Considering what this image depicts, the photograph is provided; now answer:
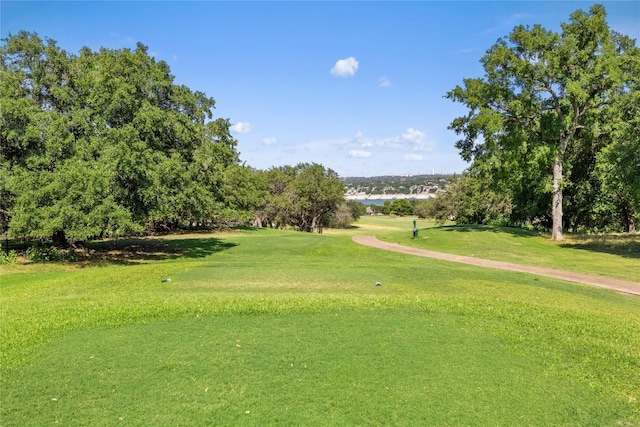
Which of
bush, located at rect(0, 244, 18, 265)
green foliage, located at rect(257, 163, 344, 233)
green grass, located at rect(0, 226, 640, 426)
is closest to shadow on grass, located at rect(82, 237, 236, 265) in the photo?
bush, located at rect(0, 244, 18, 265)

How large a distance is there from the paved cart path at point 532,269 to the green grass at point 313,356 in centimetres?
306

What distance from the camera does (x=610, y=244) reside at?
2605 centimetres

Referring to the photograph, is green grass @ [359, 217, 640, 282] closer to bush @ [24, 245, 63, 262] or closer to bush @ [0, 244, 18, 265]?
bush @ [24, 245, 63, 262]

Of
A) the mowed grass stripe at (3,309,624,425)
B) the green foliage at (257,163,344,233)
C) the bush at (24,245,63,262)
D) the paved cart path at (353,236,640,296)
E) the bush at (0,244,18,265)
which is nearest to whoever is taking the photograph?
the mowed grass stripe at (3,309,624,425)

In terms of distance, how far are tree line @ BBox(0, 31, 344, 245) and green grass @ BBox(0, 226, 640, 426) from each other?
16.9 ft

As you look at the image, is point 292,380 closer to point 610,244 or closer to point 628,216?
point 610,244

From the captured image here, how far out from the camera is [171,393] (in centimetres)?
576

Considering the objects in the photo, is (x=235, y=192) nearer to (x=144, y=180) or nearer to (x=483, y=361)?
(x=144, y=180)

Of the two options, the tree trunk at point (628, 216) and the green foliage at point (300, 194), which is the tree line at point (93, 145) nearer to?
the green foliage at point (300, 194)

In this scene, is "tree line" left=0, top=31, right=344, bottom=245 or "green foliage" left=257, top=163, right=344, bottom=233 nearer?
"tree line" left=0, top=31, right=344, bottom=245

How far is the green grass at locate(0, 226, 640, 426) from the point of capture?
5465mm

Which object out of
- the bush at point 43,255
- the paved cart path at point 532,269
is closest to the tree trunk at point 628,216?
the paved cart path at point 532,269

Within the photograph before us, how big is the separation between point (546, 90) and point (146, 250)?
26.6m

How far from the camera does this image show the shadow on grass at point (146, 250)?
21.9 metres
